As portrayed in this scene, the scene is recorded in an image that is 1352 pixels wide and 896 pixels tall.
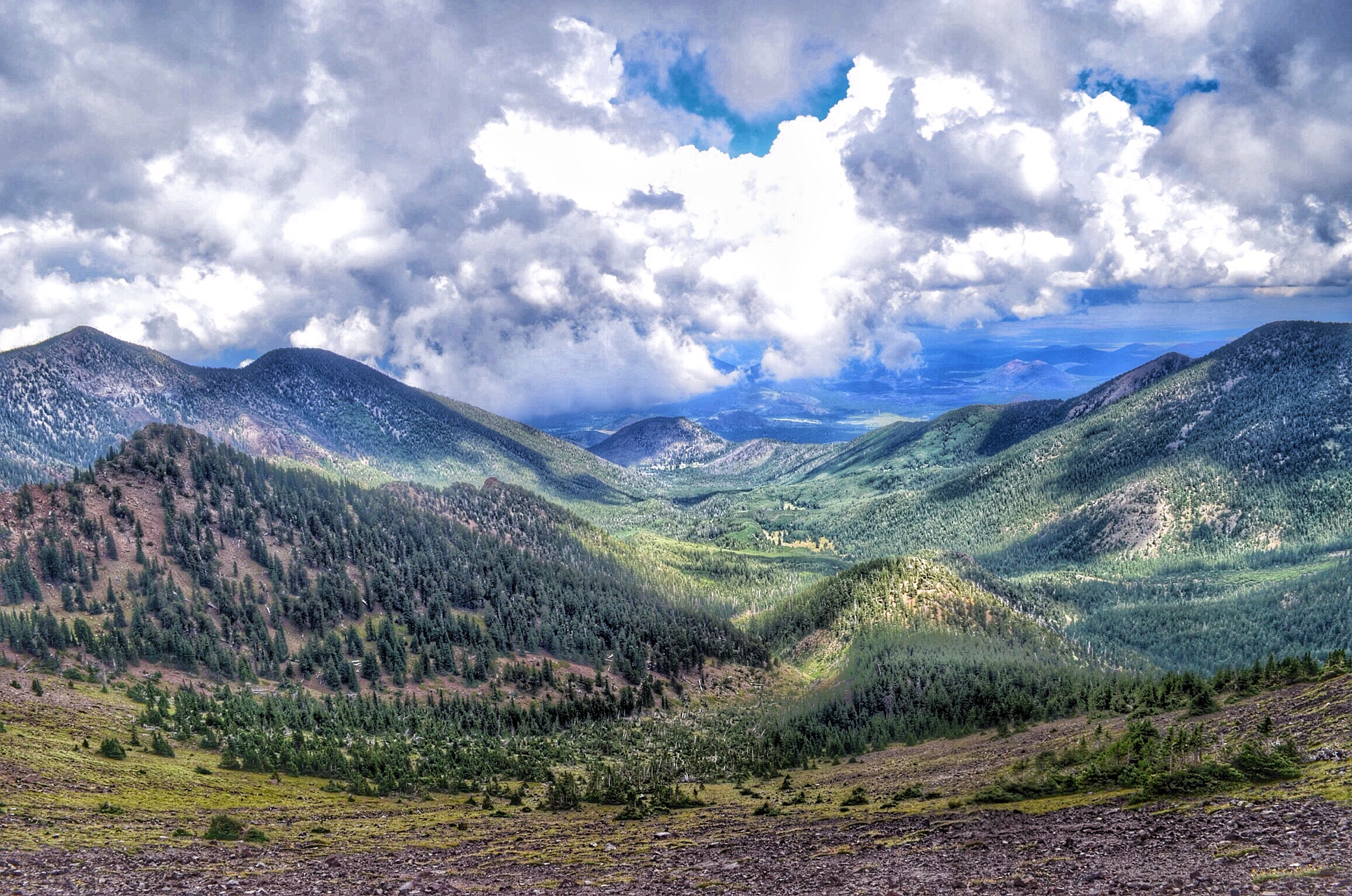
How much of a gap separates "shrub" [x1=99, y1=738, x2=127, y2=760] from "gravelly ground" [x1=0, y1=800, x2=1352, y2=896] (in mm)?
45008

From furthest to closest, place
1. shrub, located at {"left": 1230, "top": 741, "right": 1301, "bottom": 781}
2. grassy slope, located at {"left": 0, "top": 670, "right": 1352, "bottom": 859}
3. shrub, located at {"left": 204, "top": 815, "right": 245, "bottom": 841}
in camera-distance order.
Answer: shrub, located at {"left": 204, "top": 815, "right": 245, "bottom": 841}, grassy slope, located at {"left": 0, "top": 670, "right": 1352, "bottom": 859}, shrub, located at {"left": 1230, "top": 741, "right": 1301, "bottom": 781}

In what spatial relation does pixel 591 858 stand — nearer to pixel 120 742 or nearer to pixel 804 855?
pixel 804 855

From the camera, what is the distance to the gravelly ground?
3372cm

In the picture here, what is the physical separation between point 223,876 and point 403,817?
3728 cm

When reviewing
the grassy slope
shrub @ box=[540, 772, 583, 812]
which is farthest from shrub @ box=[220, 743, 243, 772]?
shrub @ box=[540, 772, 583, 812]

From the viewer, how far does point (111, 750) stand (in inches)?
3287

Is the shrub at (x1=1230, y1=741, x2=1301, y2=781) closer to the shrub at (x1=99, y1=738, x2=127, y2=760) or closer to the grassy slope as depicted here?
the grassy slope

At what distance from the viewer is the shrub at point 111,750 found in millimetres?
83188

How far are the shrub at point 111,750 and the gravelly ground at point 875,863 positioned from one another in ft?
148

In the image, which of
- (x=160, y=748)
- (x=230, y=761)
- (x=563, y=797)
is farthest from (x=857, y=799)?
(x=160, y=748)

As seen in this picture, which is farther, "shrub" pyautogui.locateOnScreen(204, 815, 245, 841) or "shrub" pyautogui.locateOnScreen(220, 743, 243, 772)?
"shrub" pyautogui.locateOnScreen(220, 743, 243, 772)

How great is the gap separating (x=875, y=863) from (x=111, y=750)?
288ft

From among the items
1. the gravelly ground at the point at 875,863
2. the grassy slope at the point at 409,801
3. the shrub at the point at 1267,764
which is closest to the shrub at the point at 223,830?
the grassy slope at the point at 409,801

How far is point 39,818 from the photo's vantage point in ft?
171
